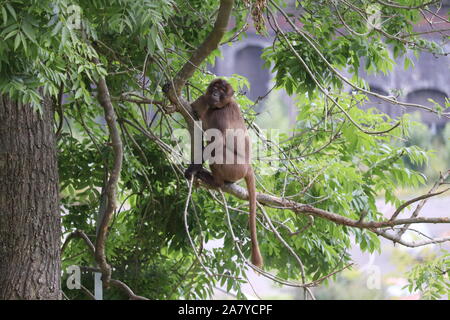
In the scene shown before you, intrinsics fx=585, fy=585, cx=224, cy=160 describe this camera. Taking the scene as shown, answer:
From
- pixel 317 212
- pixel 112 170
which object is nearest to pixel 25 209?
pixel 112 170

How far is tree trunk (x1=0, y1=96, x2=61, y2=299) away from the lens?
392 centimetres

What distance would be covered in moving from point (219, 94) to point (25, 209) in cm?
161

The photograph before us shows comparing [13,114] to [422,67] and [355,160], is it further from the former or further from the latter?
[422,67]

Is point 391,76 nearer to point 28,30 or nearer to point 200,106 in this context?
point 200,106

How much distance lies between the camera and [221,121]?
14.6 feet

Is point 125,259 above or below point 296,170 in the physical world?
below

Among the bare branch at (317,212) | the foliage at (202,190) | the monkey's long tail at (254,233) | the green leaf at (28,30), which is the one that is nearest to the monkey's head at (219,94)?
the foliage at (202,190)

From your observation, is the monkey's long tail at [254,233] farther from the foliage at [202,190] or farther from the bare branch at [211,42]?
the bare branch at [211,42]

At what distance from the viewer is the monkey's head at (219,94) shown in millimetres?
4352

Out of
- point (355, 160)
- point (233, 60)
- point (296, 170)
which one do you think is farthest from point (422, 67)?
point (296, 170)

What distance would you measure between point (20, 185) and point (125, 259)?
1610 mm

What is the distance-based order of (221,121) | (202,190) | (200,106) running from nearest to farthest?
(200,106) → (221,121) → (202,190)
